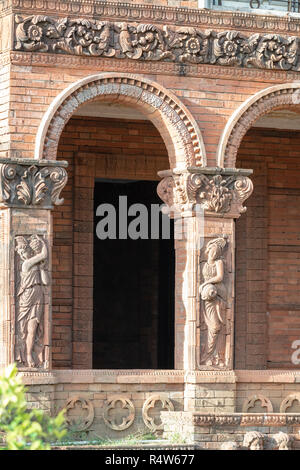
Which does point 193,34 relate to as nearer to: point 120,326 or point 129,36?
point 129,36

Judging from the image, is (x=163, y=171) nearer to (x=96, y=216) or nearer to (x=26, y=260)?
(x=26, y=260)

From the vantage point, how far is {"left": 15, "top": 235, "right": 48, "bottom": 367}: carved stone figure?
17594mm

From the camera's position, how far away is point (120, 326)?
25438 millimetres

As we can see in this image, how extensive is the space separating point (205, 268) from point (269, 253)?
13.0 ft

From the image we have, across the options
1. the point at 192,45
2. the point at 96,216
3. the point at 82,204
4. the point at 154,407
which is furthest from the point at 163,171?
the point at 96,216

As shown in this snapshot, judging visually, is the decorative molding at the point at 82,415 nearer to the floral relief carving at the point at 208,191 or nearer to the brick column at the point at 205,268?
the brick column at the point at 205,268

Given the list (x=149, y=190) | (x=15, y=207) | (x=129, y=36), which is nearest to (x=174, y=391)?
(x=15, y=207)

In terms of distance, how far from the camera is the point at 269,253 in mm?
22297

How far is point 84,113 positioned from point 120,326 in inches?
218

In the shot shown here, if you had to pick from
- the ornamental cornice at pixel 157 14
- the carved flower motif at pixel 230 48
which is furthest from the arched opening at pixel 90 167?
the carved flower motif at pixel 230 48

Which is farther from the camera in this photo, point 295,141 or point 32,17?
point 295,141

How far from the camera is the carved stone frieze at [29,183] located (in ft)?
57.7

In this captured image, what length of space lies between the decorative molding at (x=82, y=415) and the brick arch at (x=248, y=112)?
3.40m

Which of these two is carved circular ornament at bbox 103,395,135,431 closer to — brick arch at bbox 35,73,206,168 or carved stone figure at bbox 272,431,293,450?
carved stone figure at bbox 272,431,293,450
